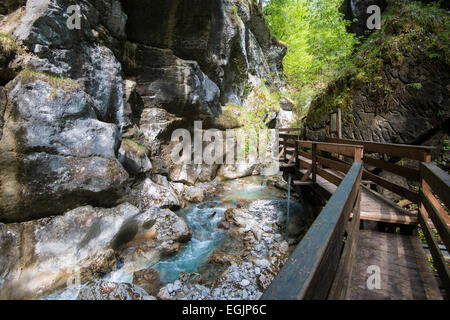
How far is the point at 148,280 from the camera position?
506 cm

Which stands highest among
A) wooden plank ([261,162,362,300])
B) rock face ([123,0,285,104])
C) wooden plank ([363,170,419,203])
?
rock face ([123,0,285,104])

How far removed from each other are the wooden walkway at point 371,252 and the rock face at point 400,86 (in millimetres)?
3255

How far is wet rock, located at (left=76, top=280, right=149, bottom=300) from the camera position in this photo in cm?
409

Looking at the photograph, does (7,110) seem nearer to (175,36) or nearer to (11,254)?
(11,254)

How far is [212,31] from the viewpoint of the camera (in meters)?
12.0

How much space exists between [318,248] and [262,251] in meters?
5.75

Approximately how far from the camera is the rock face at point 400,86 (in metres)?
5.95

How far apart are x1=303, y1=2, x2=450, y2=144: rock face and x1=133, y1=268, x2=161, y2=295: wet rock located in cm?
803

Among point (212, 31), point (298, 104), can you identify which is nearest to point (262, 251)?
point (212, 31)

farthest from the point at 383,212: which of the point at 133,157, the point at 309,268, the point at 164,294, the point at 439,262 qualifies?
the point at 133,157

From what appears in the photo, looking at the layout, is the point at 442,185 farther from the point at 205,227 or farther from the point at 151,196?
the point at 151,196

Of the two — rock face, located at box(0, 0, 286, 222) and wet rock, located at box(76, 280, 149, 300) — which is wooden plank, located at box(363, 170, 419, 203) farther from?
rock face, located at box(0, 0, 286, 222)

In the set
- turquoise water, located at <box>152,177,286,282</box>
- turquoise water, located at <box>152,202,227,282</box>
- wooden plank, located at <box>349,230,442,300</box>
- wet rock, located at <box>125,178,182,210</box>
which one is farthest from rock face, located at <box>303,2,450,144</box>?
wet rock, located at <box>125,178,182,210</box>

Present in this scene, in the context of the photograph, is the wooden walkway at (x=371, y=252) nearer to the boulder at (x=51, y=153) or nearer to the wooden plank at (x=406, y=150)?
the wooden plank at (x=406, y=150)
